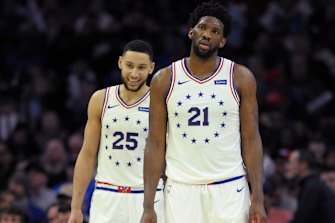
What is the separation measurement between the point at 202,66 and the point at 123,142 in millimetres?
1655

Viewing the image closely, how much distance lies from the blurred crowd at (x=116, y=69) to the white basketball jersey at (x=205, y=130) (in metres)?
5.36

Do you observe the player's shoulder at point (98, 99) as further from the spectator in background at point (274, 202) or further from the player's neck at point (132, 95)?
the spectator in background at point (274, 202)

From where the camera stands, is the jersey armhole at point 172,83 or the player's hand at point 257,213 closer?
the player's hand at point 257,213

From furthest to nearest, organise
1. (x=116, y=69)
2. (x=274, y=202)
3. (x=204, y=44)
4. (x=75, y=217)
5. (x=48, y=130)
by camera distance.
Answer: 1. (x=116, y=69)
2. (x=48, y=130)
3. (x=274, y=202)
4. (x=75, y=217)
5. (x=204, y=44)

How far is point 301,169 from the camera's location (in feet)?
37.3

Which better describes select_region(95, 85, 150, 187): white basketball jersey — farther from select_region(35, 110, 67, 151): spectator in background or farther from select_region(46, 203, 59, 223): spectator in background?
select_region(35, 110, 67, 151): spectator in background

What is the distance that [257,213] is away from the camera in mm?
7113

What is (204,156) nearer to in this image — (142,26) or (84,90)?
(84,90)

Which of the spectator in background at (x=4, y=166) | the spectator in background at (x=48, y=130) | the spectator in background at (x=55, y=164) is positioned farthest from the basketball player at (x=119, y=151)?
the spectator in background at (x=48, y=130)

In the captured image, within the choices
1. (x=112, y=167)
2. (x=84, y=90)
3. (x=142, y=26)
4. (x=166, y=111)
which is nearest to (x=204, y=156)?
(x=166, y=111)

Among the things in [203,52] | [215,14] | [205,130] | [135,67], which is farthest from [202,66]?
[135,67]

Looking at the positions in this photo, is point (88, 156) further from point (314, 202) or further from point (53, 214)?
point (314, 202)

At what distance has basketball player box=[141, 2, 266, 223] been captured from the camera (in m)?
7.26

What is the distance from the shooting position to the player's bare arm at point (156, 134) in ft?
24.3
